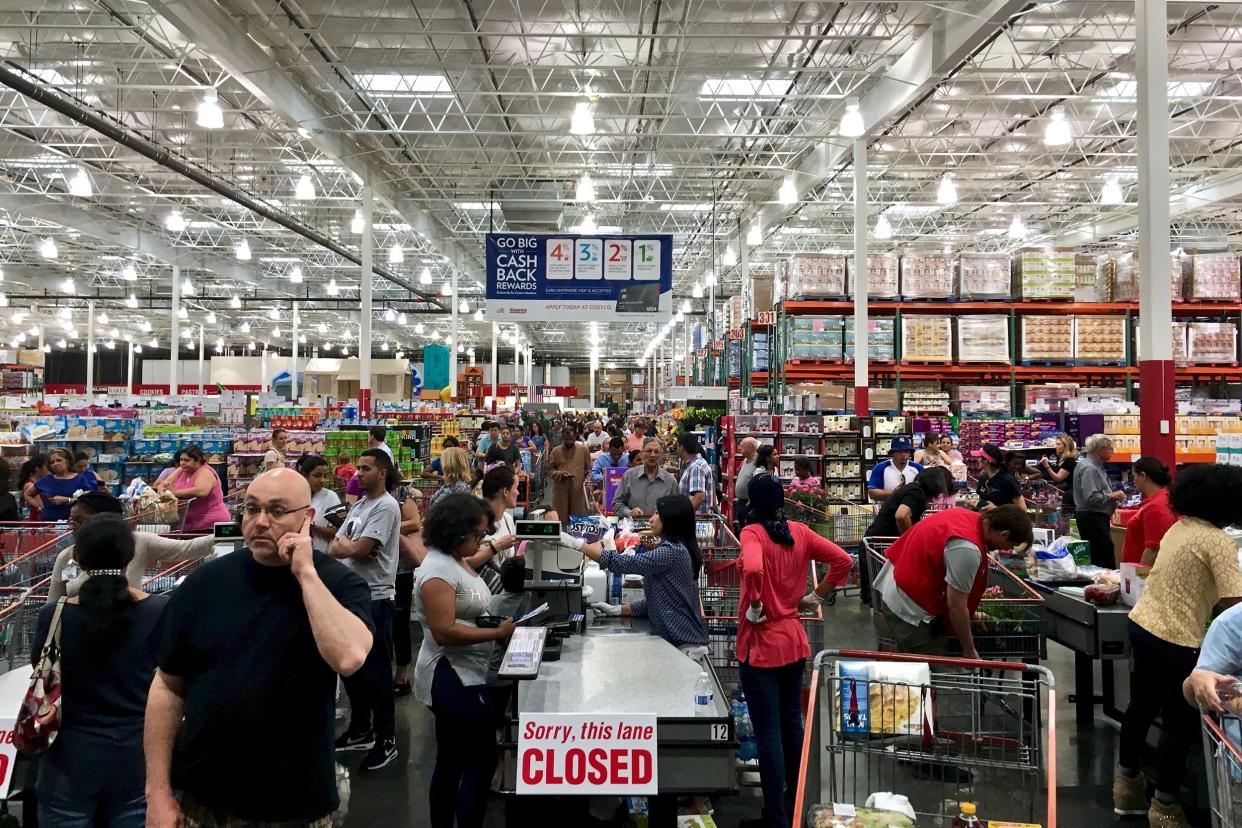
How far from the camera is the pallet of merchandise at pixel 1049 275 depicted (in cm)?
1436

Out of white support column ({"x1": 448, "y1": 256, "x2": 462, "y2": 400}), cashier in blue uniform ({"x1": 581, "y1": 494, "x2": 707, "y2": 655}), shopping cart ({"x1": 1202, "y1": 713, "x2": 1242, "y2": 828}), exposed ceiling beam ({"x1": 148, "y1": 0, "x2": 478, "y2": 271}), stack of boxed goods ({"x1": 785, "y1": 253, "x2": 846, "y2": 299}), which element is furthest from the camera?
white support column ({"x1": 448, "y1": 256, "x2": 462, "y2": 400})

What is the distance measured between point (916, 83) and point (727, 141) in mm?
6624

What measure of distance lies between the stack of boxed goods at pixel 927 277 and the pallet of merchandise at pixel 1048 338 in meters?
1.48

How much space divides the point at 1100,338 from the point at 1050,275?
135 centimetres

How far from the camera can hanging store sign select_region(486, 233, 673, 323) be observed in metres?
14.3

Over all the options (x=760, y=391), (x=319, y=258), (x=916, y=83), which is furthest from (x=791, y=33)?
(x=319, y=258)

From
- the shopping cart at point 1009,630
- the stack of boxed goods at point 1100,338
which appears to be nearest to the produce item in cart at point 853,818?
the shopping cart at point 1009,630

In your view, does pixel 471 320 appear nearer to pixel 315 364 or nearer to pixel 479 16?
pixel 315 364

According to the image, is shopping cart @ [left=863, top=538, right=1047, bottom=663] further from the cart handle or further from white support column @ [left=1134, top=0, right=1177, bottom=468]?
white support column @ [left=1134, top=0, right=1177, bottom=468]

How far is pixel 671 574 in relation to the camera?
405cm

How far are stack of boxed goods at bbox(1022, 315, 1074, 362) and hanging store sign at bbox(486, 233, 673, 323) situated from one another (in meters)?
5.97

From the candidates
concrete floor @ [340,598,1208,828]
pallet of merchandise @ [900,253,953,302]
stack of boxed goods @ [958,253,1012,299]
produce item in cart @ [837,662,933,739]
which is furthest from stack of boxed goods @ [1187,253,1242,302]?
produce item in cart @ [837,662,933,739]

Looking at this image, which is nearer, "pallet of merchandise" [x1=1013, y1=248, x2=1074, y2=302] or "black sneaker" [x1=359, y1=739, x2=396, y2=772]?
"black sneaker" [x1=359, y1=739, x2=396, y2=772]

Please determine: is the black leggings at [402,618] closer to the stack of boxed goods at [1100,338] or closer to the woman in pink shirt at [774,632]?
the woman in pink shirt at [774,632]
